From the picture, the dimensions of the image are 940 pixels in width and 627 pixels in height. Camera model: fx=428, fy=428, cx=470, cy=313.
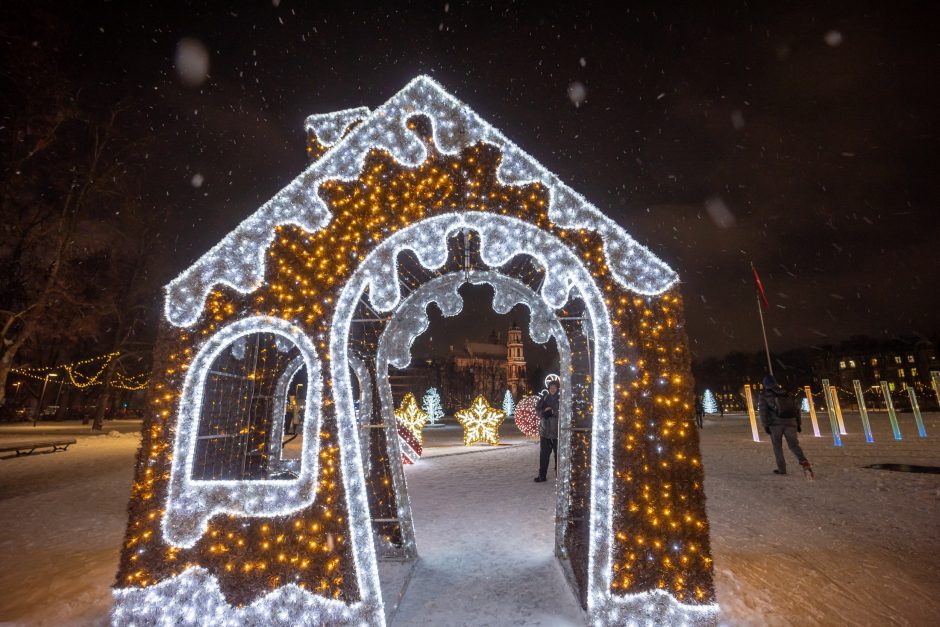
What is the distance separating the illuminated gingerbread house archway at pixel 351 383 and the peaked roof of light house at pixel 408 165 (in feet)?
0.04

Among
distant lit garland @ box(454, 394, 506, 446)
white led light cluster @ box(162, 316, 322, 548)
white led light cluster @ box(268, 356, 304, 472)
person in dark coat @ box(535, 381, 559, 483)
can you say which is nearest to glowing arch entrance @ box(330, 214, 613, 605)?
white led light cluster @ box(162, 316, 322, 548)

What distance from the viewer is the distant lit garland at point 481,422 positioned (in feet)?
55.1

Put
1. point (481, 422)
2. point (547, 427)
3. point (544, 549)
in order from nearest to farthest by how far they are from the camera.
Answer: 1. point (544, 549)
2. point (547, 427)
3. point (481, 422)

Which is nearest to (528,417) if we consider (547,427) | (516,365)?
(547,427)

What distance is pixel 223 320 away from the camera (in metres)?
3.67

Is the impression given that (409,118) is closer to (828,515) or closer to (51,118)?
(828,515)

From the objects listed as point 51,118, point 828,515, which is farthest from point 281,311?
point 51,118

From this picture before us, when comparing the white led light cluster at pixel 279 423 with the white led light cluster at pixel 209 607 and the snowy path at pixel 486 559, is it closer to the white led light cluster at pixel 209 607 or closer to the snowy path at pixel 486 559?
the snowy path at pixel 486 559

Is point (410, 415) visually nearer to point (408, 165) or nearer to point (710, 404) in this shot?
point (408, 165)

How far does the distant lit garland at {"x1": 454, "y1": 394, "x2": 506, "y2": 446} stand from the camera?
16.8 metres

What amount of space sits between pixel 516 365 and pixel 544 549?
62738 millimetres

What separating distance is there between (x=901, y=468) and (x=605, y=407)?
33.2 feet

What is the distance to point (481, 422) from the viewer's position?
16.9 meters

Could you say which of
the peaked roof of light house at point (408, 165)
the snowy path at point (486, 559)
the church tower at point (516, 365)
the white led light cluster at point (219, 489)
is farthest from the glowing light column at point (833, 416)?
the church tower at point (516, 365)
